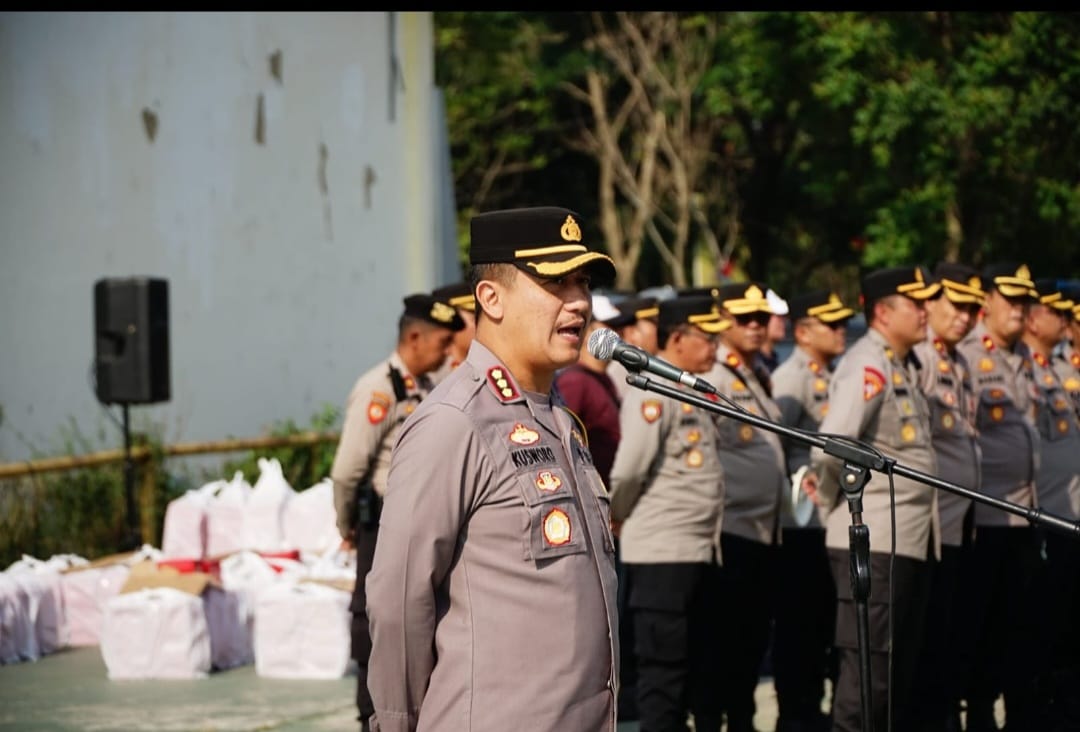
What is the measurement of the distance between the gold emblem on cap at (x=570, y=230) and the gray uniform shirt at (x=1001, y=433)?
5.00m

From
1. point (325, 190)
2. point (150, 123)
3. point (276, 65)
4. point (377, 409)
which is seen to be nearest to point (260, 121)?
point (276, 65)

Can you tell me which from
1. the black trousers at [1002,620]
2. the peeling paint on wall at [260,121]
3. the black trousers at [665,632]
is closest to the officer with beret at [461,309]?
the black trousers at [665,632]

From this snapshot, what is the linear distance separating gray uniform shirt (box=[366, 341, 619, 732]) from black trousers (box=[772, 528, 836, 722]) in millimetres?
4862

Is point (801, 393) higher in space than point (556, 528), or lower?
lower

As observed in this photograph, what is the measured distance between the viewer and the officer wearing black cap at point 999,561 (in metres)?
8.69

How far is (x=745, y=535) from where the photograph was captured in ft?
26.6

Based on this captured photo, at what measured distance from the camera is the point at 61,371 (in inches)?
579

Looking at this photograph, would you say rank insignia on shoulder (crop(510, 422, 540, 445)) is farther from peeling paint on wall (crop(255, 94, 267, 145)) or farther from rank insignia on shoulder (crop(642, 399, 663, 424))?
peeling paint on wall (crop(255, 94, 267, 145))

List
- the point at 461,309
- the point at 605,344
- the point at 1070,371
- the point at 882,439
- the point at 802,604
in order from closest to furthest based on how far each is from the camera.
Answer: the point at 605,344, the point at 882,439, the point at 802,604, the point at 461,309, the point at 1070,371

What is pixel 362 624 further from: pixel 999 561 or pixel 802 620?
pixel 999 561

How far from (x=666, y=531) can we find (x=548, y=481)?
384cm

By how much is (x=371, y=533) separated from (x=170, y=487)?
6.28 m

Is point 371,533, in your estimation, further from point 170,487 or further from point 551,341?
point 170,487

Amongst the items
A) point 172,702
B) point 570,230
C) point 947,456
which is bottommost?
point 172,702
